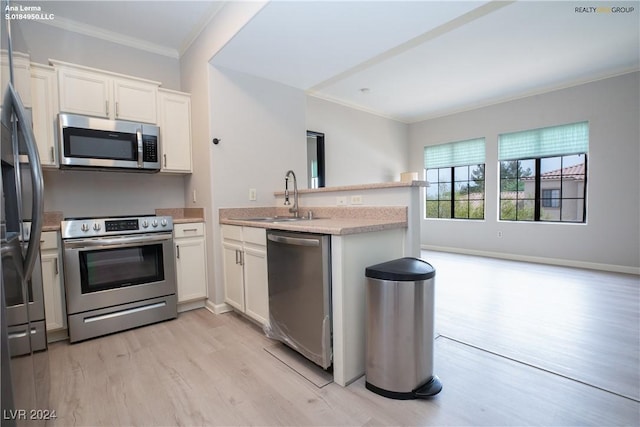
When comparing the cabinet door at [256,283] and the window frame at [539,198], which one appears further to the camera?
the window frame at [539,198]

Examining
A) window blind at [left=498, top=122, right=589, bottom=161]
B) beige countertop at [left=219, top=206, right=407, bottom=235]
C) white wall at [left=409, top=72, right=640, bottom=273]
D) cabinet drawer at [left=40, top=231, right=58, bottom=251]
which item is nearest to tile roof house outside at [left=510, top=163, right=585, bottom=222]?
white wall at [left=409, top=72, right=640, bottom=273]

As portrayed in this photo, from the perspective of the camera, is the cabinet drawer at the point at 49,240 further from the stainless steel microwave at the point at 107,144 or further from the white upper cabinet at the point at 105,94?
the white upper cabinet at the point at 105,94

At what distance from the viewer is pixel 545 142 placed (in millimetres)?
4805

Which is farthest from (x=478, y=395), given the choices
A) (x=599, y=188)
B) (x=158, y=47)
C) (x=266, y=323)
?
(x=599, y=188)

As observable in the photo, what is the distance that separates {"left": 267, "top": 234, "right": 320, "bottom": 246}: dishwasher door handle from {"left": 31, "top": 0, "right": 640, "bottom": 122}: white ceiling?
1.57 m

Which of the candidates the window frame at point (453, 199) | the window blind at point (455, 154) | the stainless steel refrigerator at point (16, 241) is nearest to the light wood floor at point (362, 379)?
the stainless steel refrigerator at point (16, 241)

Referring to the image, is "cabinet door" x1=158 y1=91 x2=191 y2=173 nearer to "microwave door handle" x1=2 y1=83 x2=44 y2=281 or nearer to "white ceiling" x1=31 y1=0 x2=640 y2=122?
"white ceiling" x1=31 y1=0 x2=640 y2=122

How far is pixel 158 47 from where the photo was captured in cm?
318

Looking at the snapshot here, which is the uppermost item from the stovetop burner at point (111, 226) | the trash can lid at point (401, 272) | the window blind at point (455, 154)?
the window blind at point (455, 154)

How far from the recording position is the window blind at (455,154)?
5598mm

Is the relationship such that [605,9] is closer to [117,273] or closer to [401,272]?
[401,272]

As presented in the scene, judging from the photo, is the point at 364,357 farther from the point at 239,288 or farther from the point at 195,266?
the point at 195,266

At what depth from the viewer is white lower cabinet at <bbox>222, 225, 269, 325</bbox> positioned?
2283 millimetres

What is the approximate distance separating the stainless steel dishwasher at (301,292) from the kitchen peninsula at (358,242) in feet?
0.15
